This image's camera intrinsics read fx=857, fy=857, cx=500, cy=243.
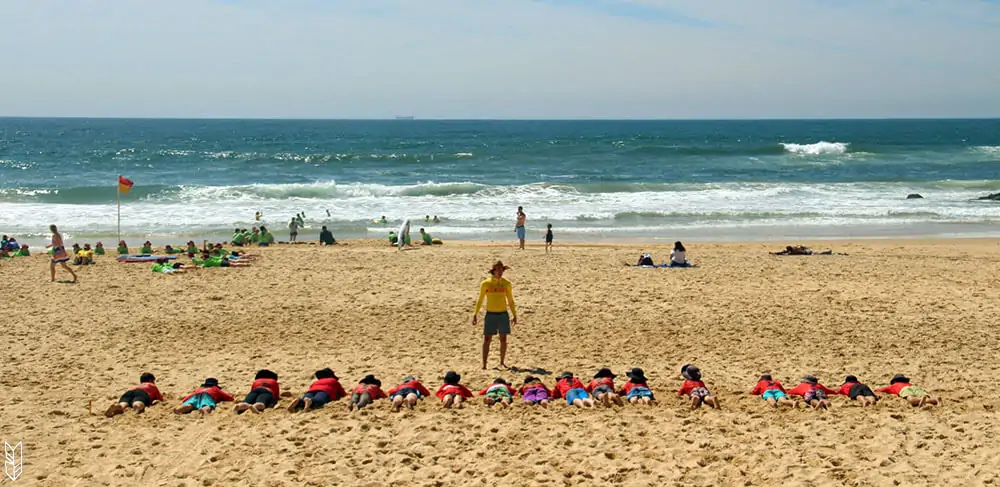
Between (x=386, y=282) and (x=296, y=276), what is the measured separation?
6.00 feet

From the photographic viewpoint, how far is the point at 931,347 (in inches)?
410

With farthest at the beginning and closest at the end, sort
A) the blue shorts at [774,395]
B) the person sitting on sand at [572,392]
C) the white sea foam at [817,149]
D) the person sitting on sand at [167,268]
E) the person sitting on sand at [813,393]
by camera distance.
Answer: the white sea foam at [817,149]
the person sitting on sand at [167,268]
the blue shorts at [774,395]
the person sitting on sand at [572,392]
the person sitting on sand at [813,393]

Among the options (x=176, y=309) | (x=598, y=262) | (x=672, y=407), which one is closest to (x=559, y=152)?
(x=598, y=262)

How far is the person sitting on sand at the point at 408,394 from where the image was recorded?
7.89 m

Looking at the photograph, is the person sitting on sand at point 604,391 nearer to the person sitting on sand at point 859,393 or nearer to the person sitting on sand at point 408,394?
the person sitting on sand at point 408,394

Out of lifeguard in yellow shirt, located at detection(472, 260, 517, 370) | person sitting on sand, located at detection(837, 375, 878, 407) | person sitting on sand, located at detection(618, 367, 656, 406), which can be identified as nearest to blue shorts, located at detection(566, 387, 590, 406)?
person sitting on sand, located at detection(618, 367, 656, 406)

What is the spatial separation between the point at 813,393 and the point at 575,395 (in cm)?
220

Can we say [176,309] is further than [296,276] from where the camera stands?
No

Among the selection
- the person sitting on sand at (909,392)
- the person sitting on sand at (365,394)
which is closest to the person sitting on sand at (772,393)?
the person sitting on sand at (909,392)

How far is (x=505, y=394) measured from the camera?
8055mm

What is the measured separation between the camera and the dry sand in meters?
6.55

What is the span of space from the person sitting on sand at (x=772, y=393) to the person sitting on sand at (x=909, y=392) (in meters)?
1.01

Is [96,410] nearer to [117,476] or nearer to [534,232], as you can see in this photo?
[117,476]

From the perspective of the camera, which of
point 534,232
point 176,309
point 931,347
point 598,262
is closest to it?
point 931,347
